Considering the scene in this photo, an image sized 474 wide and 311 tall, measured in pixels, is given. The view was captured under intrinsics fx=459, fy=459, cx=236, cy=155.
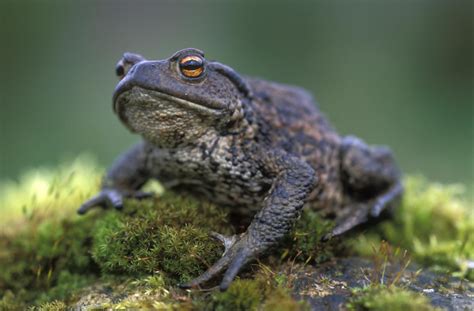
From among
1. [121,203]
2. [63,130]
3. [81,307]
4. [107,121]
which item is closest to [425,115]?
[107,121]

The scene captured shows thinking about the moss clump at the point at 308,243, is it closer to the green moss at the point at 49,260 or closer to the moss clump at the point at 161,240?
the moss clump at the point at 161,240

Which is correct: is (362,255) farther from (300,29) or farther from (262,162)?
(300,29)

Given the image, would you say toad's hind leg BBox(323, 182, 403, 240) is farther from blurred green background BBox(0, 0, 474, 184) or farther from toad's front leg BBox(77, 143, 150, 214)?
blurred green background BBox(0, 0, 474, 184)

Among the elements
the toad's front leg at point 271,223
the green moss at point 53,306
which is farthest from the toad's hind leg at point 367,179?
the green moss at point 53,306

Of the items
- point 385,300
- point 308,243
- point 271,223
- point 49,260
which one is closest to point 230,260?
point 271,223

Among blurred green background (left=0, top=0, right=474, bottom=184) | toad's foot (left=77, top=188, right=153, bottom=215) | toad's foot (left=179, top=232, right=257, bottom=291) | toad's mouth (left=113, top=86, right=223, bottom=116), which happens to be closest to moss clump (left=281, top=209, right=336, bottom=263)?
toad's foot (left=179, top=232, right=257, bottom=291)
